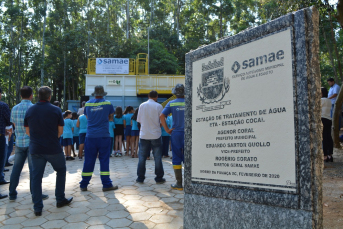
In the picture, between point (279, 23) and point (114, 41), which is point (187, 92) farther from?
point (114, 41)

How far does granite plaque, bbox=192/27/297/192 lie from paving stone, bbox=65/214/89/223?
2043 mm

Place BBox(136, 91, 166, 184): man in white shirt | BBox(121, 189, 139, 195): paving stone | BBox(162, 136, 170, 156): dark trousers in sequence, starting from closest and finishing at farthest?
BBox(121, 189, 139, 195): paving stone < BBox(136, 91, 166, 184): man in white shirt < BBox(162, 136, 170, 156): dark trousers

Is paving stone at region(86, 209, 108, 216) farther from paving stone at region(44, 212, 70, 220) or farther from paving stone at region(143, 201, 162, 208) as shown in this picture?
paving stone at region(143, 201, 162, 208)

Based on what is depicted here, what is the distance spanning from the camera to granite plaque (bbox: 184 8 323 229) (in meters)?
1.97

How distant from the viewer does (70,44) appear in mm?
32094

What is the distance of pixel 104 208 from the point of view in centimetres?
443

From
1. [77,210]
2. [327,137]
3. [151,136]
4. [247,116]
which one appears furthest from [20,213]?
[327,137]

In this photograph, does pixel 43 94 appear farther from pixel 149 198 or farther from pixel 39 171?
pixel 149 198

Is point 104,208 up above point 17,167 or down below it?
below

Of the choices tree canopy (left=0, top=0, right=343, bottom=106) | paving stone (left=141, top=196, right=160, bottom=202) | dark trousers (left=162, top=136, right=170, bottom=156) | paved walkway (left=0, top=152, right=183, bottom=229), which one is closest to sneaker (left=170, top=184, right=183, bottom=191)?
paved walkway (left=0, top=152, right=183, bottom=229)

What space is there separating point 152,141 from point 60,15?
34.1 metres

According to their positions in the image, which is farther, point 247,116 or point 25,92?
point 25,92

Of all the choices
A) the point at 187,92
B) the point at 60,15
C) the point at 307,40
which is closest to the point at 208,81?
the point at 187,92

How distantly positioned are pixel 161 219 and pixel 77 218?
1104 millimetres
